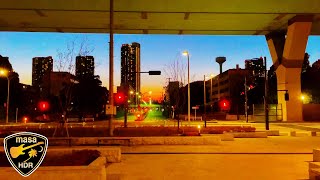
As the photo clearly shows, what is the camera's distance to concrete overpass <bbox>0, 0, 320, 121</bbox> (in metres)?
38.2

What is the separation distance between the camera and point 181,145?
21359 millimetres

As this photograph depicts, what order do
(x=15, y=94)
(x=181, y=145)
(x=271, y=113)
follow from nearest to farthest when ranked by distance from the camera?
(x=181, y=145) < (x=271, y=113) < (x=15, y=94)

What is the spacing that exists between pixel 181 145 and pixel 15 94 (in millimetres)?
61240

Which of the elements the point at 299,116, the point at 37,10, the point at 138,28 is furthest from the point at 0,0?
the point at 299,116

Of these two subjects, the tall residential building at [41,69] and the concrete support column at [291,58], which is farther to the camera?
the tall residential building at [41,69]

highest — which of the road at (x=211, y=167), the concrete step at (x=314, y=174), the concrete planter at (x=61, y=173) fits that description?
the concrete planter at (x=61, y=173)

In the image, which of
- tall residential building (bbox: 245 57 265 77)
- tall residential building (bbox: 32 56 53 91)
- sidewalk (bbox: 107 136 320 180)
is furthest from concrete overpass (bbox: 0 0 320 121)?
sidewalk (bbox: 107 136 320 180)

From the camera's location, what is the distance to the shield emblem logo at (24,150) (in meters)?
7.14

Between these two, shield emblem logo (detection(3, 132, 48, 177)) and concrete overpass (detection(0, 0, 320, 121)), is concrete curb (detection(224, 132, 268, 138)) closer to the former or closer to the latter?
concrete overpass (detection(0, 0, 320, 121))

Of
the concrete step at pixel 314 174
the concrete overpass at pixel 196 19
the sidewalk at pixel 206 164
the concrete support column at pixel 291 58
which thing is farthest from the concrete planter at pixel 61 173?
the concrete support column at pixel 291 58

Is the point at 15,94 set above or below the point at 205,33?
below

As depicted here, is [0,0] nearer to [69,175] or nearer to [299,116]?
[69,175]

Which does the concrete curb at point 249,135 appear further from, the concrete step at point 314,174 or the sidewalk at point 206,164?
the concrete step at point 314,174

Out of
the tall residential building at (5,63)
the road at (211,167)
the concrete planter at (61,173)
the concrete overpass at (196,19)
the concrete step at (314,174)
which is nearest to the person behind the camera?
the concrete planter at (61,173)
